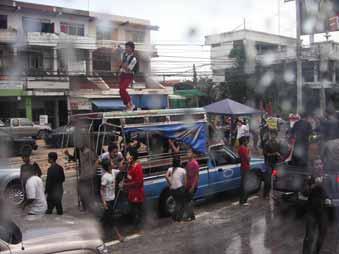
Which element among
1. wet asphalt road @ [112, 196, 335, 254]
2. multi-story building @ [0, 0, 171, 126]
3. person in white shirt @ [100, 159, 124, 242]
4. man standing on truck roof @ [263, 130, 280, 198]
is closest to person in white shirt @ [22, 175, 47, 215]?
person in white shirt @ [100, 159, 124, 242]

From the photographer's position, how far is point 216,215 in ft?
21.6

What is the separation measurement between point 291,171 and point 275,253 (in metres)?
1.58

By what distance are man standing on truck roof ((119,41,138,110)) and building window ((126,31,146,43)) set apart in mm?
222

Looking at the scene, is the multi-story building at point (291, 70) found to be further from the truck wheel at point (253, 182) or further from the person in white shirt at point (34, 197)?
the person in white shirt at point (34, 197)

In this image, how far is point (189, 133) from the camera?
6.88 m

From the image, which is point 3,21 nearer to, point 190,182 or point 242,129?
point 190,182

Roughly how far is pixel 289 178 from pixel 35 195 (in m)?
3.22

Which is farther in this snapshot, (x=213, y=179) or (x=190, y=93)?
(x=190, y=93)

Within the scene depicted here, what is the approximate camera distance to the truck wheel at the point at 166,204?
649 centimetres

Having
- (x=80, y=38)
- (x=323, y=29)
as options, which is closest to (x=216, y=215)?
(x=80, y=38)

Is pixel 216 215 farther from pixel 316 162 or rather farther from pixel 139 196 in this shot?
pixel 316 162

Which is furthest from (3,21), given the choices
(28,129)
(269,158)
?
(28,129)

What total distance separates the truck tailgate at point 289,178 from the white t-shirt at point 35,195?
3.09 meters

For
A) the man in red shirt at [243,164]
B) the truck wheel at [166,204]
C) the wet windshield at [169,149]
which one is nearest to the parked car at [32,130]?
the wet windshield at [169,149]
